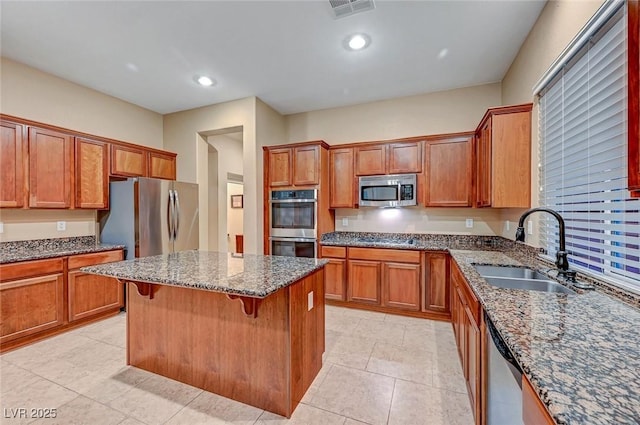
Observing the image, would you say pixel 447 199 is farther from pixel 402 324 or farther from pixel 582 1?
pixel 582 1

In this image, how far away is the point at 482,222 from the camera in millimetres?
3613

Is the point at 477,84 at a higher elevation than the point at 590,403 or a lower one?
higher

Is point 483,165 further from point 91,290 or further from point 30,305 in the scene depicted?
point 30,305

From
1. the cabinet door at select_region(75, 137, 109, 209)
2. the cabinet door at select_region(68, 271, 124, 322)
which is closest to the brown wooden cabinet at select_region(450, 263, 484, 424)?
the cabinet door at select_region(68, 271, 124, 322)

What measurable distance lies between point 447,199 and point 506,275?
1531 mm

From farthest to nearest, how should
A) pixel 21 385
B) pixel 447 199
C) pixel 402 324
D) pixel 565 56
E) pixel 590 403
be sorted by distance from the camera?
pixel 447 199, pixel 402 324, pixel 21 385, pixel 565 56, pixel 590 403

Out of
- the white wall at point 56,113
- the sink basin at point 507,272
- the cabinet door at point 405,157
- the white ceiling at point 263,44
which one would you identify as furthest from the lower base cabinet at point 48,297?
the sink basin at point 507,272

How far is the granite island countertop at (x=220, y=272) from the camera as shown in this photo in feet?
5.07

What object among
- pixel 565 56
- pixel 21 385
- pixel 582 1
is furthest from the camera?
pixel 21 385

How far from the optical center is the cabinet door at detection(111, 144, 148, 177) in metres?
3.62

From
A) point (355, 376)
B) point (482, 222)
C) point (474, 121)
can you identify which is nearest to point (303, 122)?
point (474, 121)

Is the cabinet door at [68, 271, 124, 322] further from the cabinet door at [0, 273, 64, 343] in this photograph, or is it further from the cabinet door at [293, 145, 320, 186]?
the cabinet door at [293, 145, 320, 186]

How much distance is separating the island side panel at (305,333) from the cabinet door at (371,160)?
80.6 inches

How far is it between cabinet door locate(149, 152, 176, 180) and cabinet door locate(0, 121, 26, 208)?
1.40 m
